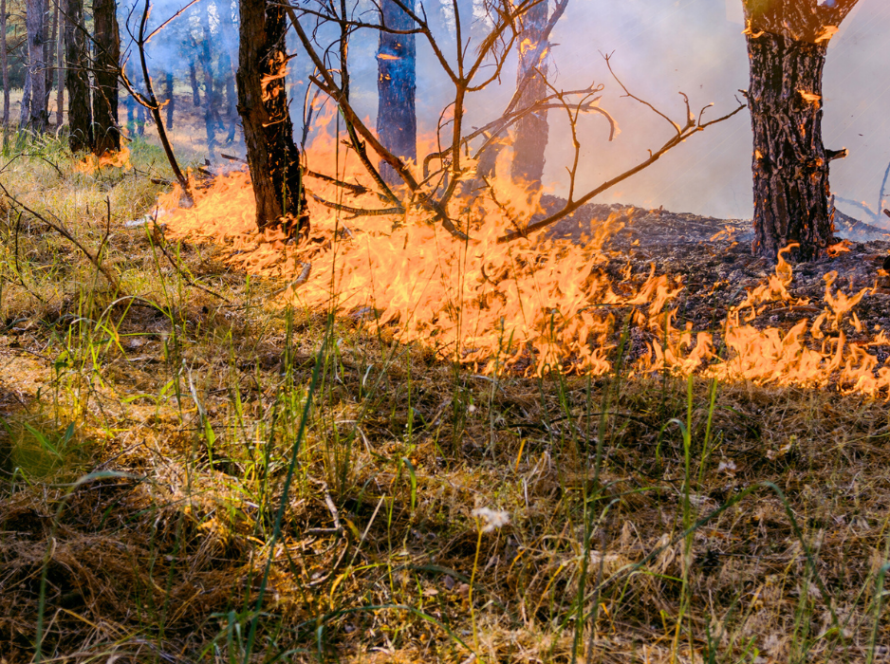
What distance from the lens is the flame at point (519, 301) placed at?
112 inches

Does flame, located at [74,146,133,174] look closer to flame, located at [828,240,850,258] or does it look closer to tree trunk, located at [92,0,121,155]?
tree trunk, located at [92,0,121,155]

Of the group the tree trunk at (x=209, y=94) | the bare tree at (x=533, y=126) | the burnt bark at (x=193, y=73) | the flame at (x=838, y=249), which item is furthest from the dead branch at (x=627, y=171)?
the burnt bark at (x=193, y=73)

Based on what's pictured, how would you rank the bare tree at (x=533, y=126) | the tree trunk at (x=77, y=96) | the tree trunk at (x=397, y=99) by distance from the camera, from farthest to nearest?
the tree trunk at (x=397, y=99), the bare tree at (x=533, y=126), the tree trunk at (x=77, y=96)

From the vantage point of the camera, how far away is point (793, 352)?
2.92 metres

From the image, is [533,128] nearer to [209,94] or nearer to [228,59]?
[209,94]

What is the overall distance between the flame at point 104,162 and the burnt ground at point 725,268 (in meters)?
4.51

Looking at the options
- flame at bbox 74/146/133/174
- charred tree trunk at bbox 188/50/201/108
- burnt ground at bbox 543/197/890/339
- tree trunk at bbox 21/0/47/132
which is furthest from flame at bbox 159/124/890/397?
charred tree trunk at bbox 188/50/201/108

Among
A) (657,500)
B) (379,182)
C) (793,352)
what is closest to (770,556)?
(657,500)

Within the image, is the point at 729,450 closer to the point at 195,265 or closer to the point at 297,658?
the point at 297,658

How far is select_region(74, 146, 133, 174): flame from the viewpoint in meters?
5.56

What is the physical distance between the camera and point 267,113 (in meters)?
3.91

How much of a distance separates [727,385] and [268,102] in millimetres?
3336

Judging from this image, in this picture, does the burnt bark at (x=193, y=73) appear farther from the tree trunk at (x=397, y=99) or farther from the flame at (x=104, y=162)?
the flame at (x=104, y=162)

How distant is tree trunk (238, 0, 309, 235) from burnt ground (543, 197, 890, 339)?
239cm
